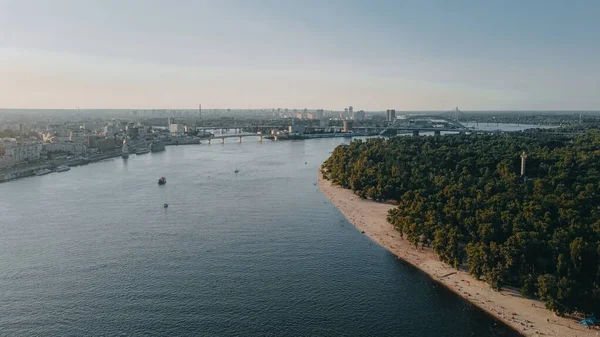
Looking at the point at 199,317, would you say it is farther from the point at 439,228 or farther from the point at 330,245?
the point at 439,228

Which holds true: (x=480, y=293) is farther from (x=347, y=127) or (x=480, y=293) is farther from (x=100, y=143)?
(x=347, y=127)

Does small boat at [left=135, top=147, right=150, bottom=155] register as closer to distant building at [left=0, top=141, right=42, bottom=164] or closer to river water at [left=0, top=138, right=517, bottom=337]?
distant building at [left=0, top=141, right=42, bottom=164]

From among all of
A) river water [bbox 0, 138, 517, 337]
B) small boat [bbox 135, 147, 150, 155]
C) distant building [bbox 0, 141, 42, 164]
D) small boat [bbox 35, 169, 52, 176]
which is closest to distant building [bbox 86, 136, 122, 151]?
small boat [bbox 135, 147, 150, 155]

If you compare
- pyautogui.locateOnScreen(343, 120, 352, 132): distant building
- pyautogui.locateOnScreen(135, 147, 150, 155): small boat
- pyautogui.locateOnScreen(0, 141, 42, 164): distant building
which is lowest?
pyautogui.locateOnScreen(135, 147, 150, 155): small boat

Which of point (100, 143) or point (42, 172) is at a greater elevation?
point (100, 143)

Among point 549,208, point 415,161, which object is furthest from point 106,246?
point 415,161

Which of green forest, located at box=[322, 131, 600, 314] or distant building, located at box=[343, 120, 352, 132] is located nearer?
green forest, located at box=[322, 131, 600, 314]

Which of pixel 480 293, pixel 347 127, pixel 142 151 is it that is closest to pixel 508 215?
pixel 480 293
